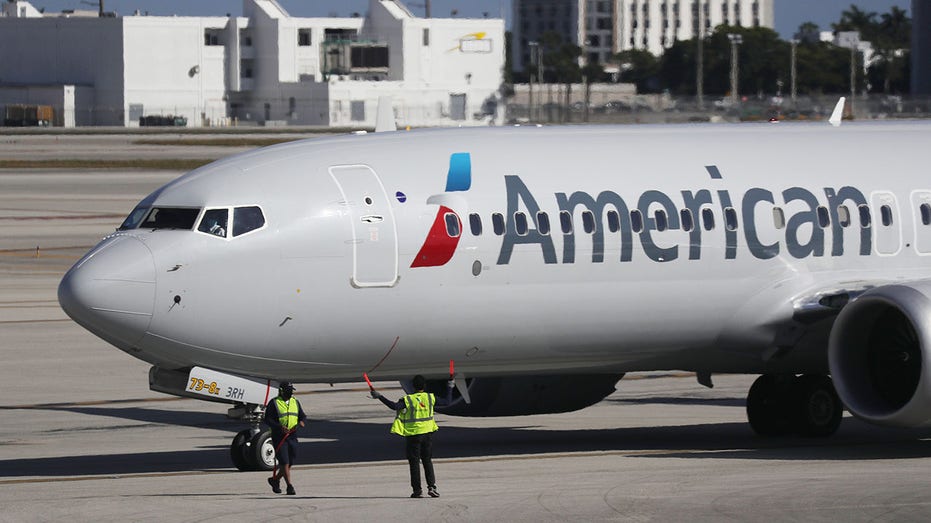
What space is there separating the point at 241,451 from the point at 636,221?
20.1ft

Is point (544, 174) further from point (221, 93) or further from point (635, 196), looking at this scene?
point (221, 93)

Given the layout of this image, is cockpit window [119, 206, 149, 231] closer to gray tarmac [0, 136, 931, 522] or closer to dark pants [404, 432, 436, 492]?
gray tarmac [0, 136, 931, 522]

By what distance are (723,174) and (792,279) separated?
1750mm

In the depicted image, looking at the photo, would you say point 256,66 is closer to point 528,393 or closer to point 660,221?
point 528,393

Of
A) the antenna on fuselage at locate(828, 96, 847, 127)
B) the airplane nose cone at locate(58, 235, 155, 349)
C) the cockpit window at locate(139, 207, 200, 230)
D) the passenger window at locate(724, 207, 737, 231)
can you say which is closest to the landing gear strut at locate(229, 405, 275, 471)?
the airplane nose cone at locate(58, 235, 155, 349)

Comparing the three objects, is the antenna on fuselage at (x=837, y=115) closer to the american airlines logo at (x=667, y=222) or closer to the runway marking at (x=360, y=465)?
the american airlines logo at (x=667, y=222)

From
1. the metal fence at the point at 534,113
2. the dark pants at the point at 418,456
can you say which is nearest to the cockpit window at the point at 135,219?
the dark pants at the point at 418,456

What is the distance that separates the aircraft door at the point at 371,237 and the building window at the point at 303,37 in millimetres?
147879

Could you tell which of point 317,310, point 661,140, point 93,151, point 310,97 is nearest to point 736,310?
point 661,140

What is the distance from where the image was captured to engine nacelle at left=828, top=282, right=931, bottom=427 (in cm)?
2308

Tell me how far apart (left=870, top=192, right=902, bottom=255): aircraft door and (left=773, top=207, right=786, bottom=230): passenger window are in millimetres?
1487

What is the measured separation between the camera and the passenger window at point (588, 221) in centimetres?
2358

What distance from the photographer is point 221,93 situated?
548ft

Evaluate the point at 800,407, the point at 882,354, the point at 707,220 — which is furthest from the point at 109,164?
the point at 882,354
